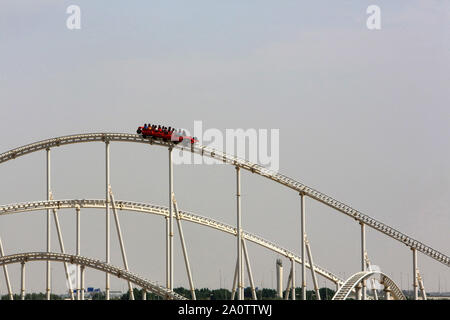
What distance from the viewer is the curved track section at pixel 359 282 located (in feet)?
137

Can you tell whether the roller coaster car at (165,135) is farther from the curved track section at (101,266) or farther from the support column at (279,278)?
the support column at (279,278)

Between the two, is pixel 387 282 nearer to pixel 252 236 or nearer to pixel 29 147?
pixel 252 236

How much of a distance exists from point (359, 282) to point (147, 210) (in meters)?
13.0

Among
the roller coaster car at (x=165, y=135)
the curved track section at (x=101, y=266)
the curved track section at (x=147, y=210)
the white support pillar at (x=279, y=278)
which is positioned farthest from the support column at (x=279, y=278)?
the curved track section at (x=101, y=266)

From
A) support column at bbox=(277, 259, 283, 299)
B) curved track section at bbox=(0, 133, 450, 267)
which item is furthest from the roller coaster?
support column at bbox=(277, 259, 283, 299)

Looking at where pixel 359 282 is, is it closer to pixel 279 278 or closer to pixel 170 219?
pixel 170 219

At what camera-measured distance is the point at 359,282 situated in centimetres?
4272

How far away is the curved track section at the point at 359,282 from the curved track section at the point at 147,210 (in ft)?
24.4

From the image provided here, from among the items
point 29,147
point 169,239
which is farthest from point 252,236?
point 29,147
